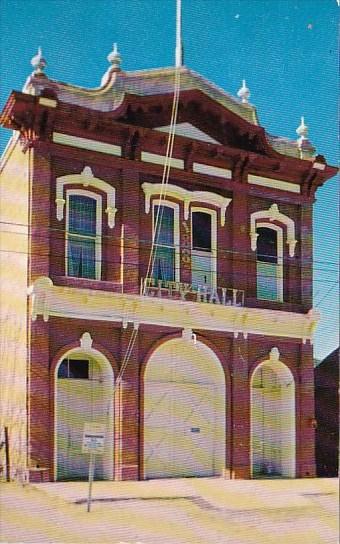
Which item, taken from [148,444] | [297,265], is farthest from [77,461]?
[297,265]

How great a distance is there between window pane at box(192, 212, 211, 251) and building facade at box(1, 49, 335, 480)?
0.05ft

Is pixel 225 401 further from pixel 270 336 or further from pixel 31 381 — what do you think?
pixel 31 381

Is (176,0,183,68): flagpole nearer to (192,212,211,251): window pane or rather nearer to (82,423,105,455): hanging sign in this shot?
(192,212,211,251): window pane

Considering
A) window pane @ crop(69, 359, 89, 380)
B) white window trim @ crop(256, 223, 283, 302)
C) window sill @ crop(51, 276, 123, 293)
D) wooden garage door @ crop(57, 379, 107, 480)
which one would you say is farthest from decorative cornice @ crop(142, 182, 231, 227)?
wooden garage door @ crop(57, 379, 107, 480)

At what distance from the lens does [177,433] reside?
935 centimetres

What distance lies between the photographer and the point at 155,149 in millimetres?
9766

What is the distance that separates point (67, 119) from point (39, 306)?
1.77 m

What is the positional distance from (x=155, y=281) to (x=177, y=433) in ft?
4.93

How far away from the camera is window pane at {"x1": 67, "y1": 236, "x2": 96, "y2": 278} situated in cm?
935

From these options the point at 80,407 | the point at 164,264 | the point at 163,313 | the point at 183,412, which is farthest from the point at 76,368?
the point at 164,264

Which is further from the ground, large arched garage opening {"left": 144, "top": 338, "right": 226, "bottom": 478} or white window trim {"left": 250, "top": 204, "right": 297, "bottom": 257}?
white window trim {"left": 250, "top": 204, "right": 297, "bottom": 257}

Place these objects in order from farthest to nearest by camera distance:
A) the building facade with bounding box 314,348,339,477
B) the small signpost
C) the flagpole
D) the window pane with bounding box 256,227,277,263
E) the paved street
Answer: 1. the window pane with bounding box 256,227,277,263
2. the building facade with bounding box 314,348,339,477
3. the flagpole
4. the small signpost
5. the paved street

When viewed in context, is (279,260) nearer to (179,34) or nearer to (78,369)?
(78,369)

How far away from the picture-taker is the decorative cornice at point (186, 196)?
9.69 m
